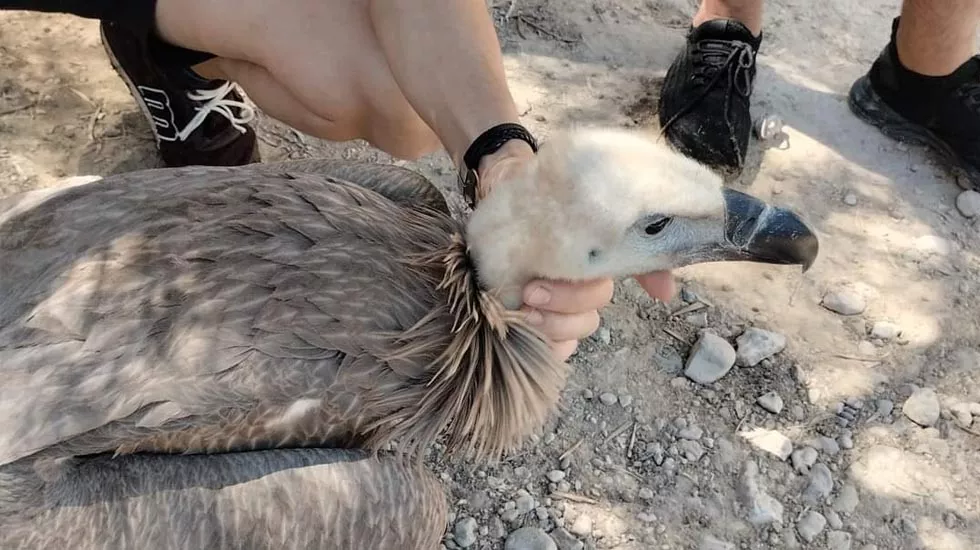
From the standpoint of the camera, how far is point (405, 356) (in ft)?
6.11

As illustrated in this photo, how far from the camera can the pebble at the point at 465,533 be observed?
8.04 ft

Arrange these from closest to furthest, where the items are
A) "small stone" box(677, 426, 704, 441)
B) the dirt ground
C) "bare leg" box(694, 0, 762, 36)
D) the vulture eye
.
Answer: the vulture eye < the dirt ground < "small stone" box(677, 426, 704, 441) < "bare leg" box(694, 0, 762, 36)

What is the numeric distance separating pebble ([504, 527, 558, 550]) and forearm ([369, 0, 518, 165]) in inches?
37.7

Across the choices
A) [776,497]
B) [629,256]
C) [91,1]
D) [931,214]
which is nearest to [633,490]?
[776,497]

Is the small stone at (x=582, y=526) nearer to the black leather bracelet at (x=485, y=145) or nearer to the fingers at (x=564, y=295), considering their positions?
the fingers at (x=564, y=295)

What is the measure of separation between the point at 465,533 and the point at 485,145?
1.00m

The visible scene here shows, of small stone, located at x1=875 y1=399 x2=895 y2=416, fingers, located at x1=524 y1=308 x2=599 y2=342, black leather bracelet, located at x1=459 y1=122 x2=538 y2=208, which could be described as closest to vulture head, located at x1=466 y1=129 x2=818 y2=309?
fingers, located at x1=524 y1=308 x2=599 y2=342

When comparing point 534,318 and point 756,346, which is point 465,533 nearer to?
point 534,318

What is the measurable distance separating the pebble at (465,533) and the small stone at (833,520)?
0.93m

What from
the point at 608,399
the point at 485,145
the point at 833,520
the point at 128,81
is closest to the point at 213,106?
the point at 128,81

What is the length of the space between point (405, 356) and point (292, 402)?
234 mm

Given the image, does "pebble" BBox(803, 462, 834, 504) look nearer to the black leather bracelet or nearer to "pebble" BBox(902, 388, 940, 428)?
"pebble" BBox(902, 388, 940, 428)

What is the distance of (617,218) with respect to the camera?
5.73 feet

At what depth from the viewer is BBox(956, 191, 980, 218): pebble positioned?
11.1 feet
